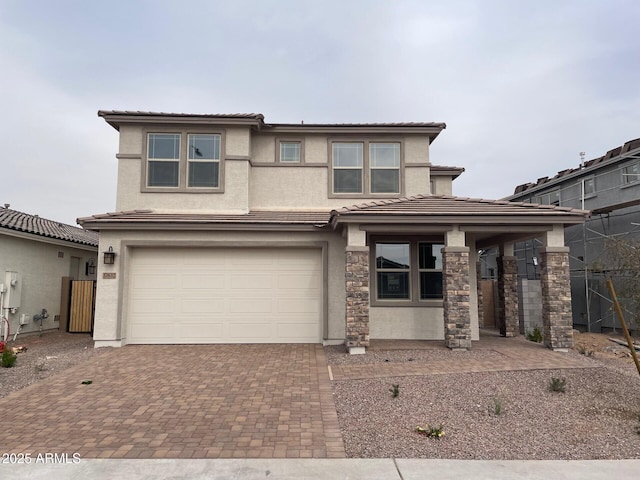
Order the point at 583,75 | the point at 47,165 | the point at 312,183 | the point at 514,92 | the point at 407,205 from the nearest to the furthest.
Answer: the point at 407,205, the point at 312,183, the point at 583,75, the point at 514,92, the point at 47,165

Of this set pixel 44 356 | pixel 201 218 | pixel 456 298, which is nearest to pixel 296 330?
pixel 201 218

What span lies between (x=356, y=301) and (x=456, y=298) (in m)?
2.24

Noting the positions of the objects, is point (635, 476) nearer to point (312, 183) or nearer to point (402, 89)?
point (312, 183)

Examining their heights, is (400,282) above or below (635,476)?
above

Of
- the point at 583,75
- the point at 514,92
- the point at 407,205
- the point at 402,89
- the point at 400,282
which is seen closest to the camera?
the point at 407,205

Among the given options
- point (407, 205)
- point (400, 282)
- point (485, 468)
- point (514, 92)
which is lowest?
point (485, 468)

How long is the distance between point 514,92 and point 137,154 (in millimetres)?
12481

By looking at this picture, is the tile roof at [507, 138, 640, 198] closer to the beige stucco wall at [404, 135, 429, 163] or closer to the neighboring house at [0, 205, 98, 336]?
the beige stucco wall at [404, 135, 429, 163]

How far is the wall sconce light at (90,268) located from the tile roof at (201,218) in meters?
6.06

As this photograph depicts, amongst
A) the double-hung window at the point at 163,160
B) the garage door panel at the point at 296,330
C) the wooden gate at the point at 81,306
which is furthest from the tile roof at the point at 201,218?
the wooden gate at the point at 81,306

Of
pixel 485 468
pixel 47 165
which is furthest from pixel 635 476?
pixel 47 165

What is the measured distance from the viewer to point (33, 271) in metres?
12.3

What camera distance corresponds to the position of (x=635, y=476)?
11.9 feet

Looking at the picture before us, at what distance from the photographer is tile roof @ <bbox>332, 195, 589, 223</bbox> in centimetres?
883
